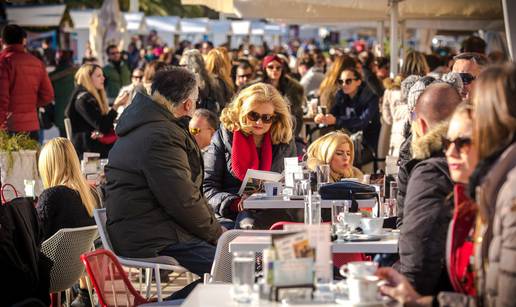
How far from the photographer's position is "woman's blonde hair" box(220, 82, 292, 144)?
29.7 feet

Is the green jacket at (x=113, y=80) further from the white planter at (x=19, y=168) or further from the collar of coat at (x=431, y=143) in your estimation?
the collar of coat at (x=431, y=143)

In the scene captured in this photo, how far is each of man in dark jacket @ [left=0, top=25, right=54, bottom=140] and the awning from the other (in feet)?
94.8

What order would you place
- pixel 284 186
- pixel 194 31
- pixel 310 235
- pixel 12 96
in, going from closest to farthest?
pixel 310 235
pixel 284 186
pixel 12 96
pixel 194 31

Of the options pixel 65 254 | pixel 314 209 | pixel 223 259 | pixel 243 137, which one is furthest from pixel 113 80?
pixel 314 209

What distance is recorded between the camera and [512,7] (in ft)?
24.6

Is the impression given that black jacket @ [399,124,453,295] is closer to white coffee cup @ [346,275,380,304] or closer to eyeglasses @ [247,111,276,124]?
white coffee cup @ [346,275,380,304]

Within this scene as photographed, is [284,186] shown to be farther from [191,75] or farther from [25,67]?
[25,67]

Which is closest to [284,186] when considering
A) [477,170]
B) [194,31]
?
[477,170]

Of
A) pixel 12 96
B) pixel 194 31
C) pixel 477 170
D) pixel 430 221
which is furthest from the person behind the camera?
pixel 194 31

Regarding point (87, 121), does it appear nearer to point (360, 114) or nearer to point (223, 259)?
point (360, 114)

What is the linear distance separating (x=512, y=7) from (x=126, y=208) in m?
2.67

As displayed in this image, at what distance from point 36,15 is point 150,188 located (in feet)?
123

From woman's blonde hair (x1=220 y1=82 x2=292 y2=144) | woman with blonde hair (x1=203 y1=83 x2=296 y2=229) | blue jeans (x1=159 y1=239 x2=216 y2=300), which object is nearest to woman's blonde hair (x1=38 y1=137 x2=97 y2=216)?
blue jeans (x1=159 y1=239 x2=216 y2=300)

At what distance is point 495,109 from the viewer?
160 inches
